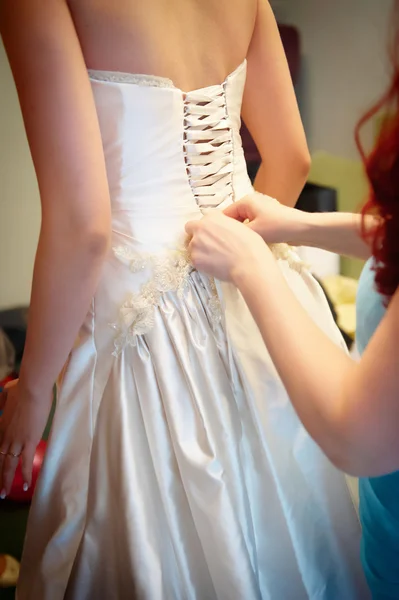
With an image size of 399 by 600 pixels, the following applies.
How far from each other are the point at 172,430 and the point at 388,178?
0.39 meters

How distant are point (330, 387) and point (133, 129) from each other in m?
0.40

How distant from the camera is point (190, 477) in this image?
0.64m

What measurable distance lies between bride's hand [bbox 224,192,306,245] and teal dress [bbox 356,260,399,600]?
133 mm

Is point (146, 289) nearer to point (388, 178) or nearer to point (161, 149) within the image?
point (161, 149)

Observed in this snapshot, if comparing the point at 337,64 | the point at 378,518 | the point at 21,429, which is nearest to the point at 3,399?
the point at 21,429

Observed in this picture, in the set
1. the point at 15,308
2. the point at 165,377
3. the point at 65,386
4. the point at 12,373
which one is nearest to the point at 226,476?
the point at 165,377

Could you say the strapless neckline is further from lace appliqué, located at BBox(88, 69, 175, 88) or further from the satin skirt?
the satin skirt

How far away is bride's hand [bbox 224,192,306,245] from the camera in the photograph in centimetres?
69

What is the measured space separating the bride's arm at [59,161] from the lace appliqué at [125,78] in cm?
5

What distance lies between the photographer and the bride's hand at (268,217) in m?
0.69

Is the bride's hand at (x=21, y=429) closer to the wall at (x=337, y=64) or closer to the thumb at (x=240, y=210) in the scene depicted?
the thumb at (x=240, y=210)

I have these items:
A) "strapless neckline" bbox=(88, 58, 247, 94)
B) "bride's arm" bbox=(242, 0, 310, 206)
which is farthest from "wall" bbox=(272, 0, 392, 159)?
"strapless neckline" bbox=(88, 58, 247, 94)

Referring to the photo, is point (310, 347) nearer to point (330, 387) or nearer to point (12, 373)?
point (330, 387)

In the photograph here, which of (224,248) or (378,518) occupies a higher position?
(224,248)
